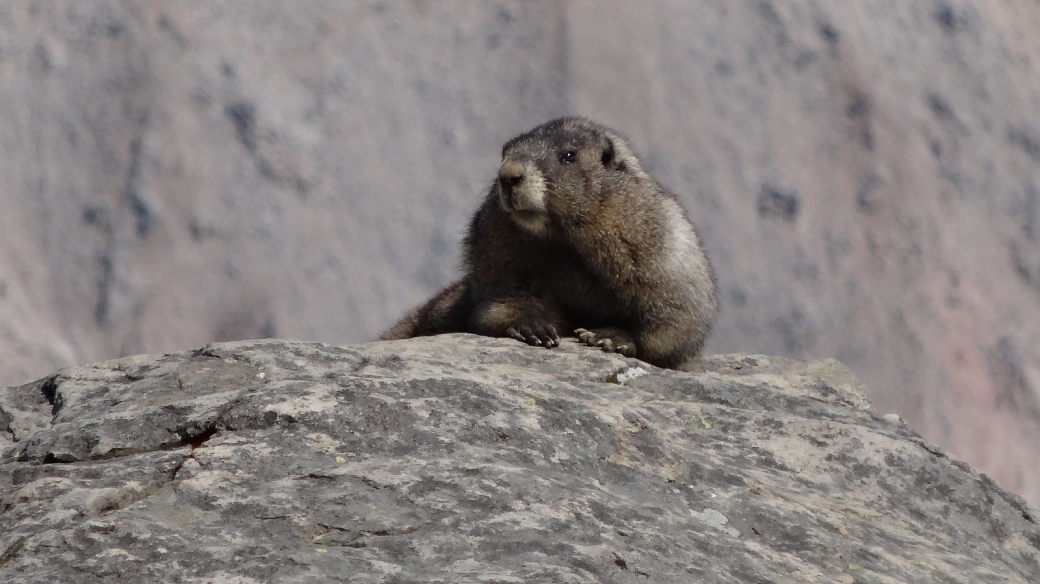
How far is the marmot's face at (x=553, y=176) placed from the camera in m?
6.89

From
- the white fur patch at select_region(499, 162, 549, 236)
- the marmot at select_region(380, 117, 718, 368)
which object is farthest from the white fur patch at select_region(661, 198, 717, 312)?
the white fur patch at select_region(499, 162, 549, 236)

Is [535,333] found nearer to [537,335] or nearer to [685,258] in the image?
[537,335]

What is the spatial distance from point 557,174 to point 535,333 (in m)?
1.01

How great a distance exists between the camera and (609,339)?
691cm

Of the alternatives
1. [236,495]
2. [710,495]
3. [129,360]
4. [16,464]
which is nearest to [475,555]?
[236,495]

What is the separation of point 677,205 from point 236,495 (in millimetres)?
4685

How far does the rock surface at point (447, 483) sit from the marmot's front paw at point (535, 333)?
2.80 ft

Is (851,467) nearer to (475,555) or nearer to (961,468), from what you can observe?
(961,468)

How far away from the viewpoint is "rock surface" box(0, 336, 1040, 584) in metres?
3.29

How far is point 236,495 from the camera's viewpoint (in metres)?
3.58

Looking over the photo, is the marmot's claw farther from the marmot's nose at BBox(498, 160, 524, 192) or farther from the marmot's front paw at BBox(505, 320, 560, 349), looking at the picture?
the marmot's nose at BBox(498, 160, 524, 192)

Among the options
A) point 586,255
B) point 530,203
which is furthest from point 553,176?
point 586,255

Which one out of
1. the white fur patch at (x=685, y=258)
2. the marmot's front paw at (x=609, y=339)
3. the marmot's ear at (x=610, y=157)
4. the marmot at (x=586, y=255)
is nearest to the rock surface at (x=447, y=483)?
the marmot's front paw at (x=609, y=339)

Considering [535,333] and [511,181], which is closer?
[535,333]
